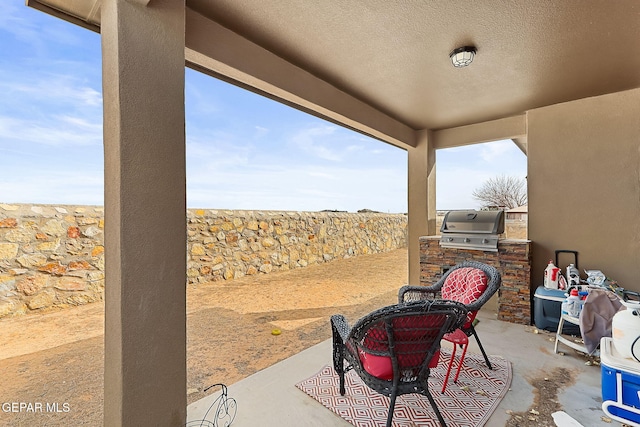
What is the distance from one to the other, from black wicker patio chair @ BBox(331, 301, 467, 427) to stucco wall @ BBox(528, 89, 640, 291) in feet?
10.8

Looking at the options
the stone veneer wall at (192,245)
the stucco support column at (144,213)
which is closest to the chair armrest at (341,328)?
the stucco support column at (144,213)

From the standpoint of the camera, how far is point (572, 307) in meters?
2.97

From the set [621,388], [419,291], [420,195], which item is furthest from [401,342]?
[420,195]

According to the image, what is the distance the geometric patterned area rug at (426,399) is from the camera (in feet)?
6.71

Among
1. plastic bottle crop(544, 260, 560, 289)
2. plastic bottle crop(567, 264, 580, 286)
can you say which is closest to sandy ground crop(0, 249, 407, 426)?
plastic bottle crop(544, 260, 560, 289)

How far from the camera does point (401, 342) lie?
179cm

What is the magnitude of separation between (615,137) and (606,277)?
5.82ft

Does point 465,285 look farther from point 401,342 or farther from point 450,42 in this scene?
point 450,42

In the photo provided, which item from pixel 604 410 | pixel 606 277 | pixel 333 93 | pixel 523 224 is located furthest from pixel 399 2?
pixel 523 224

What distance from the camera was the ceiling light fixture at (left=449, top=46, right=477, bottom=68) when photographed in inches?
104

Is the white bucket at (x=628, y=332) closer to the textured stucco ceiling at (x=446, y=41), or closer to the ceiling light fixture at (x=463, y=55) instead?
the textured stucco ceiling at (x=446, y=41)

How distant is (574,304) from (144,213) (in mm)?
3928

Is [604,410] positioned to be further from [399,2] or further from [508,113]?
[508,113]

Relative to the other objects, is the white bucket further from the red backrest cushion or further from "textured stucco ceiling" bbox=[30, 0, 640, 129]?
"textured stucco ceiling" bbox=[30, 0, 640, 129]
